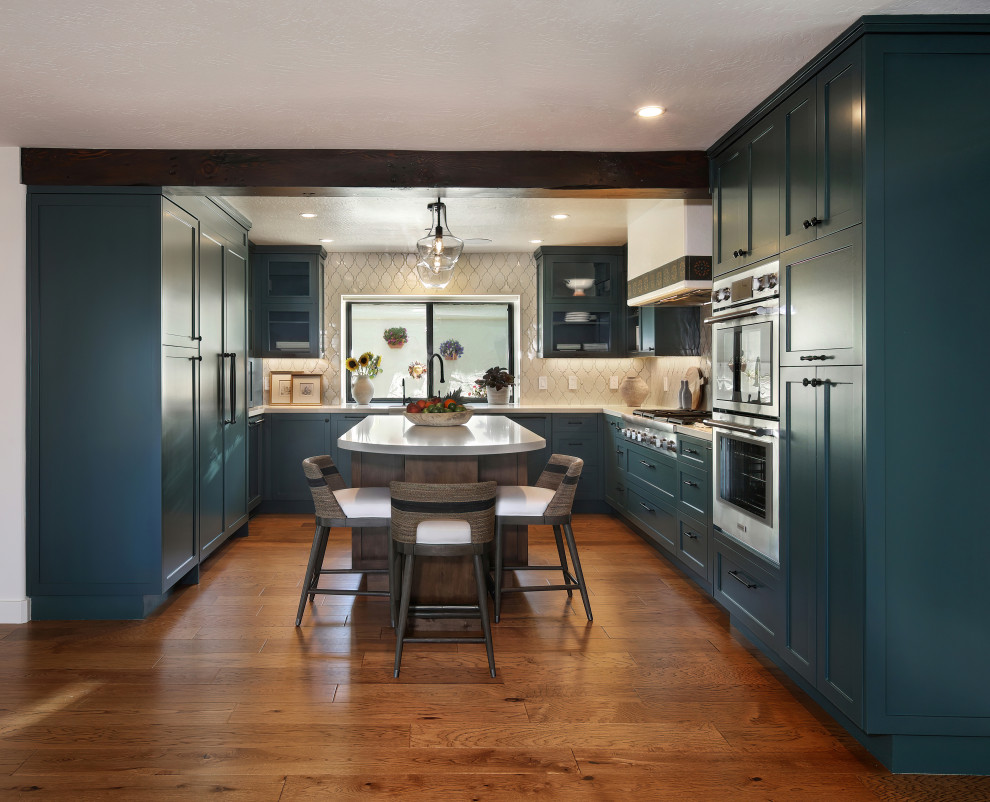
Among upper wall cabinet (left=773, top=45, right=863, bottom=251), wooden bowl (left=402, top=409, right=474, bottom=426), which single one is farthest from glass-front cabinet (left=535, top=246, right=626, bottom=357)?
upper wall cabinet (left=773, top=45, right=863, bottom=251)

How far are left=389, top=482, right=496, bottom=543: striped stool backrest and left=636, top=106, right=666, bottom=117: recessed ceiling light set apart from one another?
170 cm

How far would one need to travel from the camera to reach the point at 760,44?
2.49 meters

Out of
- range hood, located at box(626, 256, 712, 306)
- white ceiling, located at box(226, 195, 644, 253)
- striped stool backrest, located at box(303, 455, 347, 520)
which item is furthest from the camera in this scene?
white ceiling, located at box(226, 195, 644, 253)

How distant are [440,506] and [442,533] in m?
0.12

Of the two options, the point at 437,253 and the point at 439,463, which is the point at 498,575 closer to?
the point at 439,463

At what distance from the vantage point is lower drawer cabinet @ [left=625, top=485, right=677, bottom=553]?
178 inches

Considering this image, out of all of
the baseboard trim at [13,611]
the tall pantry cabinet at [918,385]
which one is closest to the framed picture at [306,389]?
the baseboard trim at [13,611]

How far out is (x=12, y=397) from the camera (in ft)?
11.8

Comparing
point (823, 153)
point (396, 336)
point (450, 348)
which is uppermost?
point (823, 153)

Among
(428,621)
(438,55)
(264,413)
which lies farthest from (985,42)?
(264,413)

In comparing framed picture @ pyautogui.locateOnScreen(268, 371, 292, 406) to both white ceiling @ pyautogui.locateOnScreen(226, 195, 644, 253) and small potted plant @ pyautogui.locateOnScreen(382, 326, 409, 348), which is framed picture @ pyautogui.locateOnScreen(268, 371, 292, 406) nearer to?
small potted plant @ pyautogui.locateOnScreen(382, 326, 409, 348)

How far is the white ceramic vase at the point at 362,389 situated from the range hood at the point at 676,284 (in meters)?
2.52

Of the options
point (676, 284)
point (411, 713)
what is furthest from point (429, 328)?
point (411, 713)

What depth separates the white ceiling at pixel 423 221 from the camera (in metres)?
4.88
